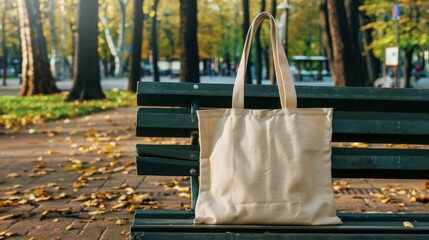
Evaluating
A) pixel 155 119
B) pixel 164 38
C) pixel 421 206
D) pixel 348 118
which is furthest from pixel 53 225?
pixel 164 38

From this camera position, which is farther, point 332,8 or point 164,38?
point 164,38

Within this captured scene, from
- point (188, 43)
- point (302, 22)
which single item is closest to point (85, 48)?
point (188, 43)

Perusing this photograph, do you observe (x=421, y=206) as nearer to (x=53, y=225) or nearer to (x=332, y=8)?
(x=53, y=225)

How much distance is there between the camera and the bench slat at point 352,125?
3.77 metres

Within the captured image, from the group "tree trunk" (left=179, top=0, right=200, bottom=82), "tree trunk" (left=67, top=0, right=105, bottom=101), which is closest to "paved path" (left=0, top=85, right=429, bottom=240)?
"tree trunk" (left=179, top=0, right=200, bottom=82)

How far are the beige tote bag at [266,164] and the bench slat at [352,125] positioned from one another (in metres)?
0.42

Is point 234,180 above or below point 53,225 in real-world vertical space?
above

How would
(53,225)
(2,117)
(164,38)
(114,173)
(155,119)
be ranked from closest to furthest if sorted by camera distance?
(155,119)
(53,225)
(114,173)
(2,117)
(164,38)

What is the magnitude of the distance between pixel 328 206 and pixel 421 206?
138 inches

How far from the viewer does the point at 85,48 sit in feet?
75.6

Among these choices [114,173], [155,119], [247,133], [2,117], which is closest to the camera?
[247,133]

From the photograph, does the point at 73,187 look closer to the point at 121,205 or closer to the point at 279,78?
the point at 121,205

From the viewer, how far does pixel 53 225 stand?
559 centimetres

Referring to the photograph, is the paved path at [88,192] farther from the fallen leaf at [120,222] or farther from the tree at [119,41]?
the tree at [119,41]
